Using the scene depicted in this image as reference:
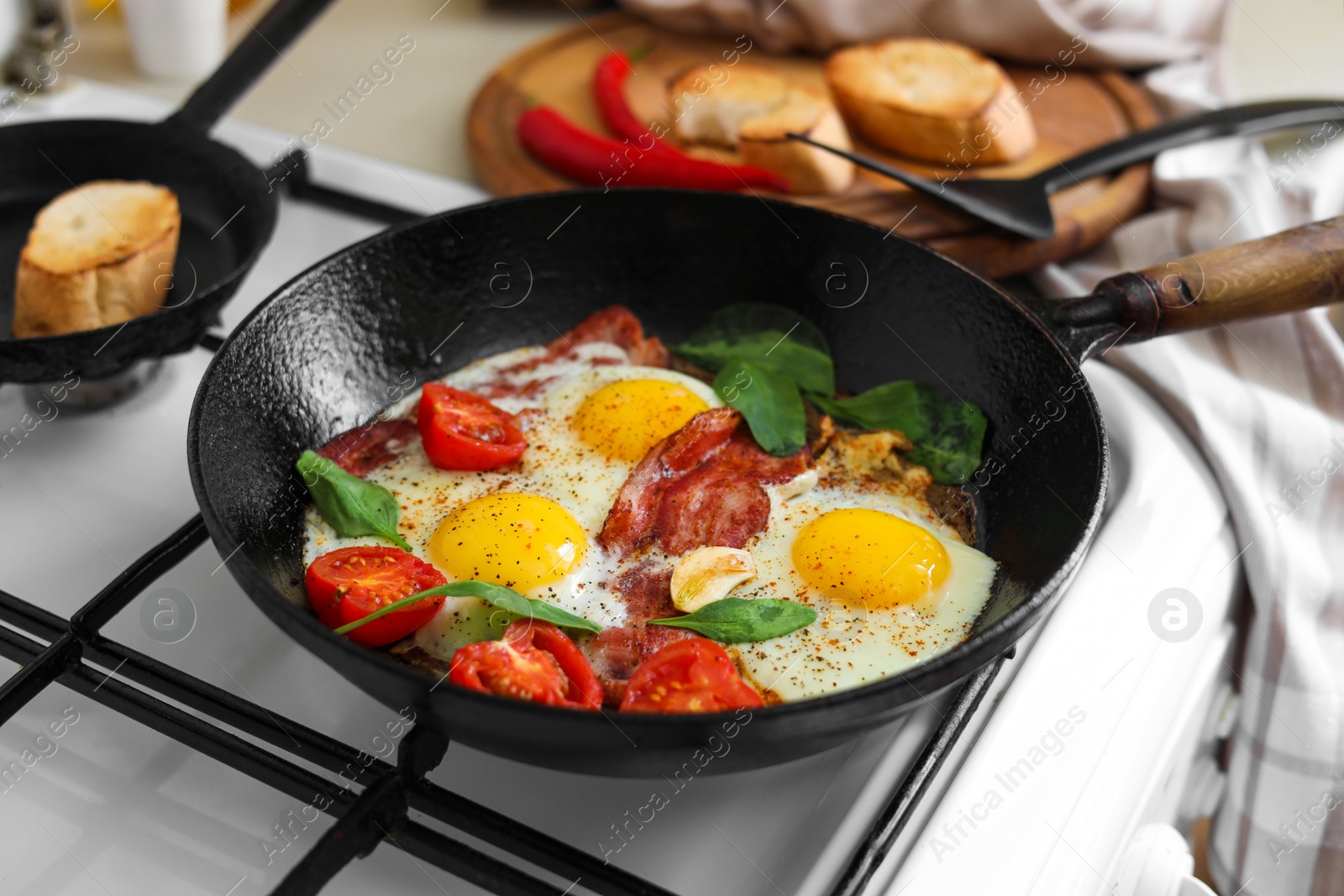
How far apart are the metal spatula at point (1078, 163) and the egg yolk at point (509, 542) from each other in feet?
2.50

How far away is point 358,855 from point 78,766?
0.34m

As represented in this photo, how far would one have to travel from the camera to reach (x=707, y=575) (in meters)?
1.15

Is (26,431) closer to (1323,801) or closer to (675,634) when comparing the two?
(675,634)

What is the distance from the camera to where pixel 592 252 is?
1.58m

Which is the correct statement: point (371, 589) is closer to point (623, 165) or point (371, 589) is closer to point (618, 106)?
point (623, 165)

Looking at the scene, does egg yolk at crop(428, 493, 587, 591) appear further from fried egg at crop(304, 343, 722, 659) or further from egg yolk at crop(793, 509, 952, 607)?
egg yolk at crop(793, 509, 952, 607)

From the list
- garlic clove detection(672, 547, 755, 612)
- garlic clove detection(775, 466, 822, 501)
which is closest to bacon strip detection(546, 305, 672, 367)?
garlic clove detection(775, 466, 822, 501)

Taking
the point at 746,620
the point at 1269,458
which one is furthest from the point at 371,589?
the point at 1269,458

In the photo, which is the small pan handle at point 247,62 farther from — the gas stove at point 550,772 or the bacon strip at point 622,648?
the bacon strip at point 622,648

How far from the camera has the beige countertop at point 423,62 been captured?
2.09 metres

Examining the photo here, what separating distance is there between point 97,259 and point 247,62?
1.36 ft

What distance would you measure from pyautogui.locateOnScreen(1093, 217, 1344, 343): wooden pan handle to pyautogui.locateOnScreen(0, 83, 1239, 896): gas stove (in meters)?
0.23

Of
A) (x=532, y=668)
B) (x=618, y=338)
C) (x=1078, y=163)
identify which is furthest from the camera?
(x=1078, y=163)

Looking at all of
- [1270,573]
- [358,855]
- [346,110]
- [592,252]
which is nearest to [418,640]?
[358,855]
